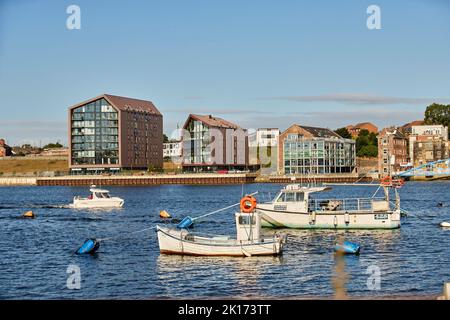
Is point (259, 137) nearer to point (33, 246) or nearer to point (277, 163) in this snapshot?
point (277, 163)

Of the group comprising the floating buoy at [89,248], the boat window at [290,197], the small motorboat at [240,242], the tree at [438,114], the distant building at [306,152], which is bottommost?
the floating buoy at [89,248]

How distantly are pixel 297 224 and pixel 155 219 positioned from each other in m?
18.5

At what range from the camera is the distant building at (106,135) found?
15800 centimetres

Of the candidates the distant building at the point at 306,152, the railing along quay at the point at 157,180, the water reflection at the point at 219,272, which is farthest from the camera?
the railing along quay at the point at 157,180

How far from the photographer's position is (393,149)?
15712cm

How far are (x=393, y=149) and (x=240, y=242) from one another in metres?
130

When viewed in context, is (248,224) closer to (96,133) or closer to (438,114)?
(96,133)

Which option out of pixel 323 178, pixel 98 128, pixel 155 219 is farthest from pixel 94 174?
pixel 155 219

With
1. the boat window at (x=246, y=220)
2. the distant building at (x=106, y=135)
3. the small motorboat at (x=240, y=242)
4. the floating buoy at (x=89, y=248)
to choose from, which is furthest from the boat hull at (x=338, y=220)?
the distant building at (x=106, y=135)

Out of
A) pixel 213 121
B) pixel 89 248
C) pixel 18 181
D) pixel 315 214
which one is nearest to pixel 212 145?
pixel 213 121

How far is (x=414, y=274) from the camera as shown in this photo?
29.8m

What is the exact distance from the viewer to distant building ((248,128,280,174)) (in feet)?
555

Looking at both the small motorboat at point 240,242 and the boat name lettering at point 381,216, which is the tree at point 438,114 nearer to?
the boat name lettering at point 381,216

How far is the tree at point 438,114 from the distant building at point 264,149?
4137cm
